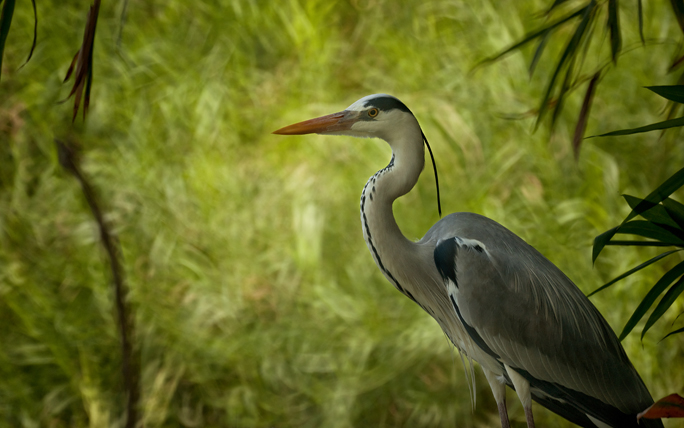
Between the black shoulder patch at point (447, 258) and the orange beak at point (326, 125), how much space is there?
0.76 ft

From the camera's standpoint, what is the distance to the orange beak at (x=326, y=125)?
917 millimetres

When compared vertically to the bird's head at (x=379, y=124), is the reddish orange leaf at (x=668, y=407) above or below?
below

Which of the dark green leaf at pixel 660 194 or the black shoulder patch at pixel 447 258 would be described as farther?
the black shoulder patch at pixel 447 258

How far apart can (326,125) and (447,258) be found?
0.27 m

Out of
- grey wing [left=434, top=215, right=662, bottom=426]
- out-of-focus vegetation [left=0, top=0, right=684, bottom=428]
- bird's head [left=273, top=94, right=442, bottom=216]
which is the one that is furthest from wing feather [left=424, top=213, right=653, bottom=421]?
out-of-focus vegetation [left=0, top=0, right=684, bottom=428]

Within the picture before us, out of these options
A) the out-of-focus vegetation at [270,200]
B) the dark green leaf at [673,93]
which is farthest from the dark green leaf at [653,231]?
the out-of-focus vegetation at [270,200]

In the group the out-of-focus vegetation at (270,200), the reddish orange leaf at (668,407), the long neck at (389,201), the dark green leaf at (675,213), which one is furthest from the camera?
the out-of-focus vegetation at (270,200)

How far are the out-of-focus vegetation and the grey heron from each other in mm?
1005

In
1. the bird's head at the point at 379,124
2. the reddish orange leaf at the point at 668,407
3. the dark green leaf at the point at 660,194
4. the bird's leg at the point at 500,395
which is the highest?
the bird's head at the point at 379,124

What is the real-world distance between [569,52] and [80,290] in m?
2.06

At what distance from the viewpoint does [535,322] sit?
0.97 m

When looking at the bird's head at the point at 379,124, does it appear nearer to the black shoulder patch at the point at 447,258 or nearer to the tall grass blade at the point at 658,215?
the black shoulder patch at the point at 447,258

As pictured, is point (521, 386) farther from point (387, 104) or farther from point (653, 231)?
point (387, 104)

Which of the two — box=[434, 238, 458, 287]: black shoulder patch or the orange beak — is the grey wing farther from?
the orange beak
